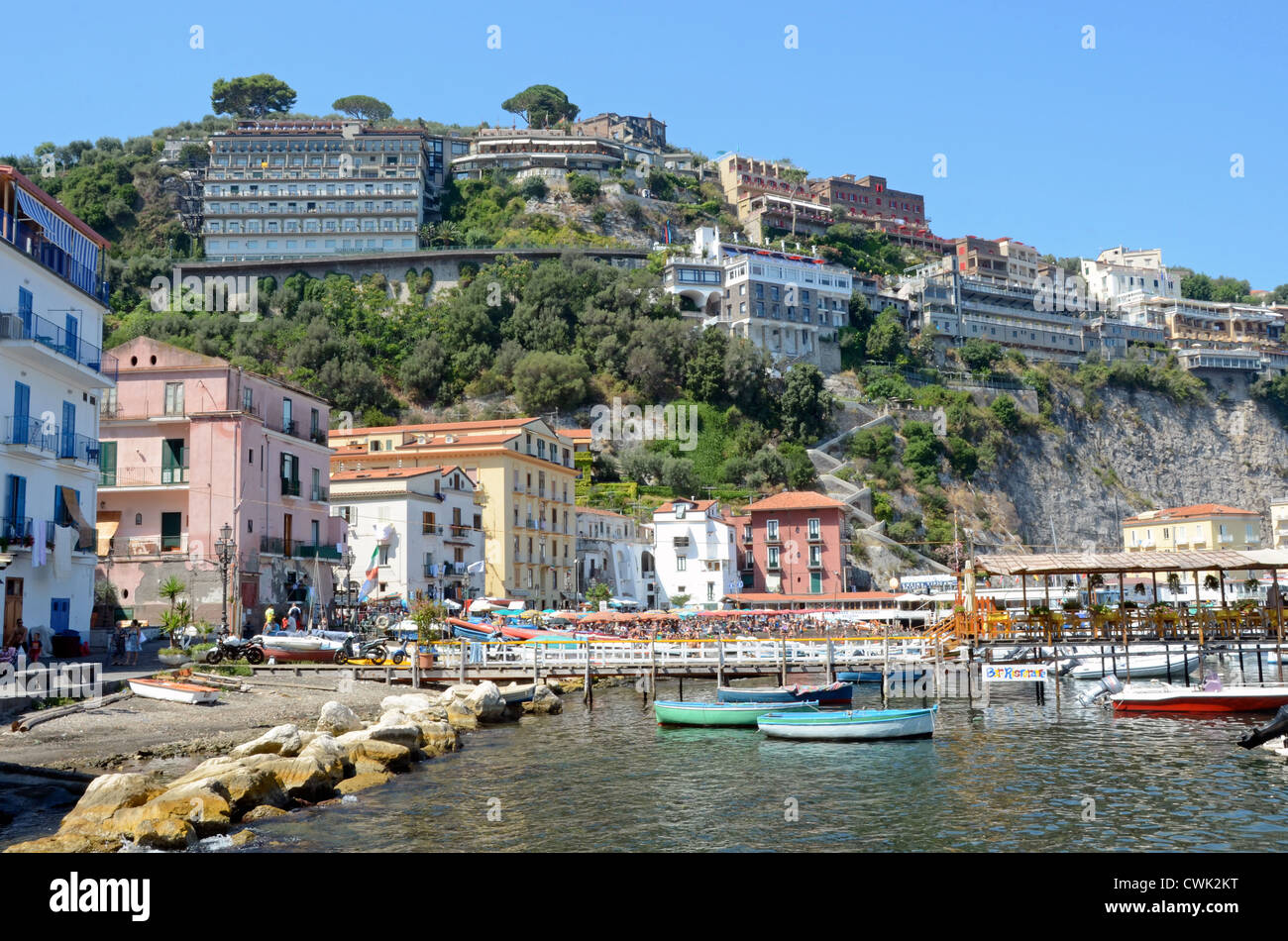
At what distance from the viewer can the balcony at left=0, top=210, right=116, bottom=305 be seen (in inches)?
1119

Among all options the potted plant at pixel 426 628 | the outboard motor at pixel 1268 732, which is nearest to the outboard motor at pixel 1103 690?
the outboard motor at pixel 1268 732

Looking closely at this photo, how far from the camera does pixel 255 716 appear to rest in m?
28.0

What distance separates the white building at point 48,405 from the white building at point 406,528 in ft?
76.0

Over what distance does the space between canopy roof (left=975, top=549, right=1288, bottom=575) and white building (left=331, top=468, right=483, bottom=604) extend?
106ft

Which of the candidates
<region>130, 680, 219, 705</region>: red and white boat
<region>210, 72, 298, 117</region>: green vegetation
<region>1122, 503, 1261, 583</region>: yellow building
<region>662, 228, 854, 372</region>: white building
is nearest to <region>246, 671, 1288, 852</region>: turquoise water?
<region>130, 680, 219, 705</region>: red and white boat

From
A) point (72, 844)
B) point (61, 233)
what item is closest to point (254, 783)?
point (72, 844)

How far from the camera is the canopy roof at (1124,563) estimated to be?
1410 inches

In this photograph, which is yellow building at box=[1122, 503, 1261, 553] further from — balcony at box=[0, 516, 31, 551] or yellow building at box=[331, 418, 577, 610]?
balcony at box=[0, 516, 31, 551]

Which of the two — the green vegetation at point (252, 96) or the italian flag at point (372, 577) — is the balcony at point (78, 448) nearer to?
the italian flag at point (372, 577)

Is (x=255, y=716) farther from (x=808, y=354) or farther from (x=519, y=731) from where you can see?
(x=808, y=354)

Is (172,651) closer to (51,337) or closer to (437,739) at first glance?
(51,337)

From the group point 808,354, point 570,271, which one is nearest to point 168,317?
point 570,271

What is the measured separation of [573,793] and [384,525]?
39.0 m
